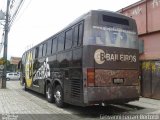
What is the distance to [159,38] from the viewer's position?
520 inches

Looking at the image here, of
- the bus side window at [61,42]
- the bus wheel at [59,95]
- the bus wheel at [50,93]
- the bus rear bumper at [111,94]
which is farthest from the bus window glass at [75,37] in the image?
the bus wheel at [50,93]

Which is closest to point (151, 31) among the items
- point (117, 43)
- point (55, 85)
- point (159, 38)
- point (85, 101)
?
point (159, 38)

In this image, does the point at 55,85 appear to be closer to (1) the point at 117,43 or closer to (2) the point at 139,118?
(1) the point at 117,43

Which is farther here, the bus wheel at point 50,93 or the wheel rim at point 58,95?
the bus wheel at point 50,93

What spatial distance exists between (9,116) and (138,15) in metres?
8.62

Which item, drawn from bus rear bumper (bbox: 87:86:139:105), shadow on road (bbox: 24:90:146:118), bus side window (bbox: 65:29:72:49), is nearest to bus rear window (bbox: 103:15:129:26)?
bus side window (bbox: 65:29:72:49)

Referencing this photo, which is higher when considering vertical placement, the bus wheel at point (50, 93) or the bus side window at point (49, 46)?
the bus side window at point (49, 46)

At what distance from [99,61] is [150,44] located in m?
5.24

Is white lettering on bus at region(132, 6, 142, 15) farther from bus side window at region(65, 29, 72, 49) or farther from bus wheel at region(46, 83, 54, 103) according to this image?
bus wheel at region(46, 83, 54, 103)

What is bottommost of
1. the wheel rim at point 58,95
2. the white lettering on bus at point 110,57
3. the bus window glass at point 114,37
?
the wheel rim at point 58,95

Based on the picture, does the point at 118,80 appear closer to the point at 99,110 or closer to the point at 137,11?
the point at 99,110

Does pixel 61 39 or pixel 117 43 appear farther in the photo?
pixel 61 39

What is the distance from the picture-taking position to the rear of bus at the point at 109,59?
936 centimetres

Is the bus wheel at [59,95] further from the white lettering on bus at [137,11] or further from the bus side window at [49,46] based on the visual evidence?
the white lettering on bus at [137,11]
